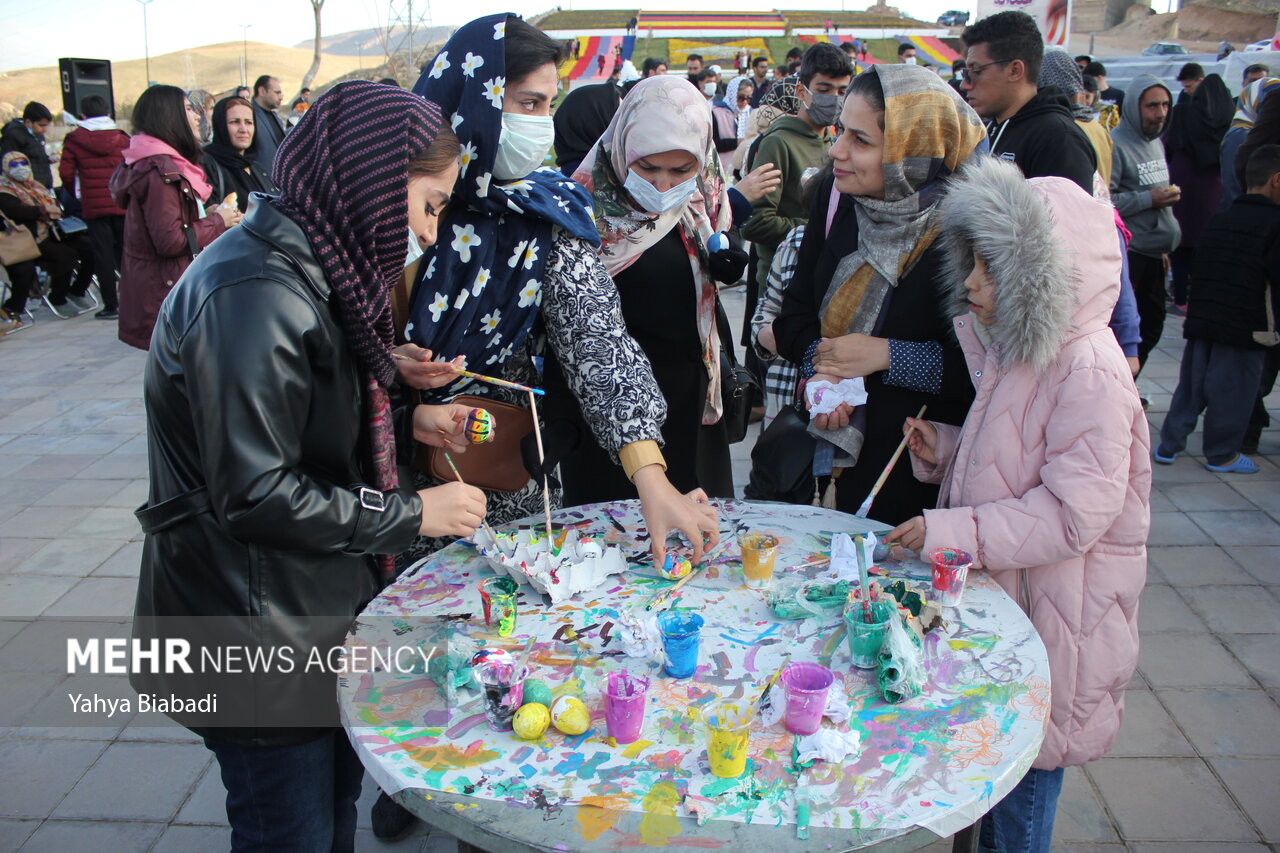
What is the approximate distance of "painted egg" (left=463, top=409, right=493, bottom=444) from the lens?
182 cm

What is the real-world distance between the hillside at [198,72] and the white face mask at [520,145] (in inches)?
1736

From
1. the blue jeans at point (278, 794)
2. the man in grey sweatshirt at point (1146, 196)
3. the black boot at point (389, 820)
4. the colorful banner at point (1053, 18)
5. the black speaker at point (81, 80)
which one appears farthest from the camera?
the colorful banner at point (1053, 18)

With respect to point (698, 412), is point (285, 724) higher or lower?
lower

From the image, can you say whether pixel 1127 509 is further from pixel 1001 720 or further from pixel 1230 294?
pixel 1230 294

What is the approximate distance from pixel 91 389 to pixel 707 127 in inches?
231

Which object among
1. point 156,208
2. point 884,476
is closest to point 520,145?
point 884,476

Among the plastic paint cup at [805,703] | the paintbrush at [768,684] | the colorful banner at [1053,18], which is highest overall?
the colorful banner at [1053,18]

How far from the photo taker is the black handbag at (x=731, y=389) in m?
2.76

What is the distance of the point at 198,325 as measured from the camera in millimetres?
1272

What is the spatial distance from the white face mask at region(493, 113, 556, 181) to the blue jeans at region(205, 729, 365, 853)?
1.26 meters

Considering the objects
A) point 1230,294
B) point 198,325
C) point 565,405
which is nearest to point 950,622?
point 565,405

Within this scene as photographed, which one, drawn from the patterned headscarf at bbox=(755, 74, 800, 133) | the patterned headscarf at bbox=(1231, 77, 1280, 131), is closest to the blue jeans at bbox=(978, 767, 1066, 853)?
the patterned headscarf at bbox=(755, 74, 800, 133)

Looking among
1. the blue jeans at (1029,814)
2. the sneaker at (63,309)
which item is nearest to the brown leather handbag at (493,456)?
the blue jeans at (1029,814)

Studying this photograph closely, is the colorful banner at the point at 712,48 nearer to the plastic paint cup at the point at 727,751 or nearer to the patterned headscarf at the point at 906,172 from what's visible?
the patterned headscarf at the point at 906,172
